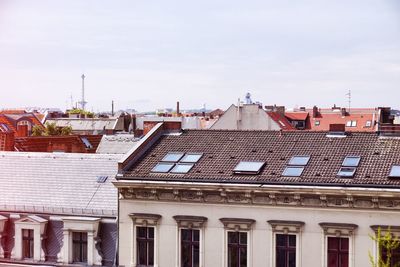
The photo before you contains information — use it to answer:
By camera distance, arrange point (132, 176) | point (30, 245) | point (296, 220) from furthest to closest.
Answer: point (30, 245) → point (132, 176) → point (296, 220)

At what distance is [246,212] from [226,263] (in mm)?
2273

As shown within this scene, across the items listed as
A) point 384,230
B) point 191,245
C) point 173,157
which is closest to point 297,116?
point 173,157

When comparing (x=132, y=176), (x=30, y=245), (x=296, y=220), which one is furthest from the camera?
(x=30, y=245)

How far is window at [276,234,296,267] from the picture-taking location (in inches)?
1177

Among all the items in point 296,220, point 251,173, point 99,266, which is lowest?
point 99,266

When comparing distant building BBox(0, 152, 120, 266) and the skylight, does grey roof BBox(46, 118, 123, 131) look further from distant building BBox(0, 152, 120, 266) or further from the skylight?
the skylight

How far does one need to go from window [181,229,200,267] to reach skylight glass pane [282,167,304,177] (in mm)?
4394

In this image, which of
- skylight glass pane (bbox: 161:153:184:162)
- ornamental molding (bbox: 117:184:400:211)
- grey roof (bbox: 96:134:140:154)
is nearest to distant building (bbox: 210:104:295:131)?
grey roof (bbox: 96:134:140:154)

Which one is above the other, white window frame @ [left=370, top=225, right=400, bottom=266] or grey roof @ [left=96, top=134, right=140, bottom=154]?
grey roof @ [left=96, top=134, right=140, bottom=154]

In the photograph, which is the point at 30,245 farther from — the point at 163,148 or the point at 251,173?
the point at 251,173

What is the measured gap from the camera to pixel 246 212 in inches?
1201

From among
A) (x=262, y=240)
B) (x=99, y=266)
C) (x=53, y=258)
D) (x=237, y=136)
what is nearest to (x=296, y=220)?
(x=262, y=240)

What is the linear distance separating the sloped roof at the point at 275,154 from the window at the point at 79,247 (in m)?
3.73

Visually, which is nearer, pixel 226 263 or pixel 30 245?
pixel 226 263
